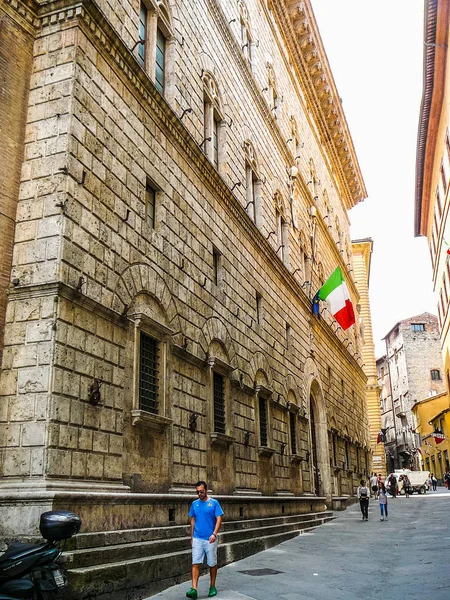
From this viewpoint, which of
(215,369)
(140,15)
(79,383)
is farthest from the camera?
(215,369)

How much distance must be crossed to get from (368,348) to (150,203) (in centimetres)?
4205

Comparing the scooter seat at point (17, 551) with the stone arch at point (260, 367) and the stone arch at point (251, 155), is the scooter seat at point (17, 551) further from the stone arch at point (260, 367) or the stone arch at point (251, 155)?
the stone arch at point (251, 155)

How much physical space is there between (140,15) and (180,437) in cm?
834

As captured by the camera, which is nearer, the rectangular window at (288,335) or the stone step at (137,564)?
the stone step at (137,564)

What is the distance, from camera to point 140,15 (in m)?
12.5

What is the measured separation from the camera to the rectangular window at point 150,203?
11.5 meters

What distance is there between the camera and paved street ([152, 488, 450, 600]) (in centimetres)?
879

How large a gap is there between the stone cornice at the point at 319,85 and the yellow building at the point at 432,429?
101ft

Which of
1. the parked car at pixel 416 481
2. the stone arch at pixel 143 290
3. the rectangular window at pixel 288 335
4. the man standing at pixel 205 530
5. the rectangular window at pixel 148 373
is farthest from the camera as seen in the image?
the parked car at pixel 416 481

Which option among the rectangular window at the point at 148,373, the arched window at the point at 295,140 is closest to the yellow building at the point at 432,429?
the arched window at the point at 295,140

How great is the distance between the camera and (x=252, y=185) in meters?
19.2

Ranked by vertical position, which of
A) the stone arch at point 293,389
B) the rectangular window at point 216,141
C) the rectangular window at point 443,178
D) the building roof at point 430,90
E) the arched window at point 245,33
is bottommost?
the stone arch at point 293,389

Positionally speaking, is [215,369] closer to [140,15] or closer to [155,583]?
[155,583]

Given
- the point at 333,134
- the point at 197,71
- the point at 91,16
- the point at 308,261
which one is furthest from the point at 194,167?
the point at 333,134
